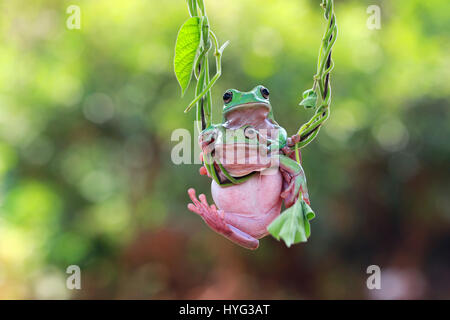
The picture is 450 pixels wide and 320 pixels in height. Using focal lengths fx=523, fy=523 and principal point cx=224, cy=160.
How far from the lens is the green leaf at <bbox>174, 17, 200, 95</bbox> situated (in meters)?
0.63

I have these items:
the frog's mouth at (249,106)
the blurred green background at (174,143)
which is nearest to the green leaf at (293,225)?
the frog's mouth at (249,106)

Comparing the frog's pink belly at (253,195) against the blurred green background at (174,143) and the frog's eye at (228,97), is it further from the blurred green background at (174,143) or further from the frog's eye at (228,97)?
the blurred green background at (174,143)

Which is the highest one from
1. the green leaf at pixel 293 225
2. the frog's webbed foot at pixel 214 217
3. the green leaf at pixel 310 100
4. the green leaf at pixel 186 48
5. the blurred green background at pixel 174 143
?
the blurred green background at pixel 174 143

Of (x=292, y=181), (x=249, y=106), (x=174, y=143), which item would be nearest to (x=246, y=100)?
(x=249, y=106)

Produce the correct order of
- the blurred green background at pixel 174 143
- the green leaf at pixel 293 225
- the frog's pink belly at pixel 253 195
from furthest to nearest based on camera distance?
the blurred green background at pixel 174 143, the frog's pink belly at pixel 253 195, the green leaf at pixel 293 225

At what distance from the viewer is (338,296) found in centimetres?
321

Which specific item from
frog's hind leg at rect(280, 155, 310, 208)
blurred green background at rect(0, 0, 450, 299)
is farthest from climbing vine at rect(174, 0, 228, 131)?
blurred green background at rect(0, 0, 450, 299)

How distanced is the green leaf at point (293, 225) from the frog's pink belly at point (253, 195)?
0.19 ft

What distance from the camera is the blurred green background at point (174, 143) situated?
2654mm

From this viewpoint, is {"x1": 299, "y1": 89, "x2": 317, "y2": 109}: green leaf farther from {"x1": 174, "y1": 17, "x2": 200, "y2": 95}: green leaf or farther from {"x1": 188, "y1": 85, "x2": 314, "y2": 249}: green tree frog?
{"x1": 174, "y1": 17, "x2": 200, "y2": 95}: green leaf

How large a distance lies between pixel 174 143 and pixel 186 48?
2.06 m

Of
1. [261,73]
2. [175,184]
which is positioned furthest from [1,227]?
[261,73]

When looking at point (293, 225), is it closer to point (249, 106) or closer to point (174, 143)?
point (249, 106)

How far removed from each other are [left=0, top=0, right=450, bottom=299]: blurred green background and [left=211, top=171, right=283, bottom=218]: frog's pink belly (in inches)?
74.2
